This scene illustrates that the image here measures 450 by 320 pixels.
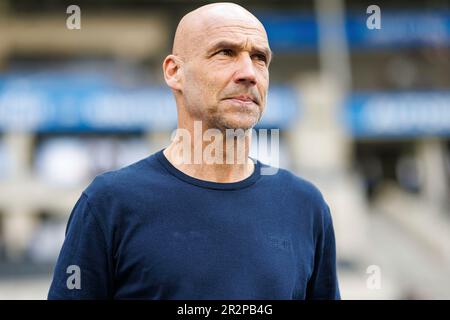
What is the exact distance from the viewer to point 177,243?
2766mm

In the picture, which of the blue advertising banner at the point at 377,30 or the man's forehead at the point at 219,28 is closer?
the man's forehead at the point at 219,28

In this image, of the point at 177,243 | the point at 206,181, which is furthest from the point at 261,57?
the point at 177,243

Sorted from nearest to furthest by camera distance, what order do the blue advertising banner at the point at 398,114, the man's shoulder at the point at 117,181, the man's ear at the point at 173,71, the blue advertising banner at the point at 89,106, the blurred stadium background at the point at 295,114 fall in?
the man's shoulder at the point at 117,181, the man's ear at the point at 173,71, the blurred stadium background at the point at 295,114, the blue advertising banner at the point at 89,106, the blue advertising banner at the point at 398,114

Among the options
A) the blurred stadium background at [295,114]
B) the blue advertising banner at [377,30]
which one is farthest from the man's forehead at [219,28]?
the blue advertising banner at [377,30]

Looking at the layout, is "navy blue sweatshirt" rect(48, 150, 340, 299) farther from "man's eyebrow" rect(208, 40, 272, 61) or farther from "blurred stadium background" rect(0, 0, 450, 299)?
"blurred stadium background" rect(0, 0, 450, 299)

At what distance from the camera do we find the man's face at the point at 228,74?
2893mm

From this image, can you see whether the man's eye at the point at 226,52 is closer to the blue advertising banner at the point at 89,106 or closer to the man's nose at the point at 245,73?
the man's nose at the point at 245,73

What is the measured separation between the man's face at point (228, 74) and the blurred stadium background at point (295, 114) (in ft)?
41.9

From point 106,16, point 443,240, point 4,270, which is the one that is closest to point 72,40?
point 106,16

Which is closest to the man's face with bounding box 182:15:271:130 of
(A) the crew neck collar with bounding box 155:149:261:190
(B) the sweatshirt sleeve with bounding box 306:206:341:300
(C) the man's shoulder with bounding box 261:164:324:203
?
(A) the crew neck collar with bounding box 155:149:261:190

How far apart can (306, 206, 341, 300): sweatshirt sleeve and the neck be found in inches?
16.1

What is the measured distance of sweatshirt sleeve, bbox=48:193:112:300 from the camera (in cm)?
276

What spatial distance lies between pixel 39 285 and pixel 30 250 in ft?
9.36

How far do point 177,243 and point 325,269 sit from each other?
709 millimetres
